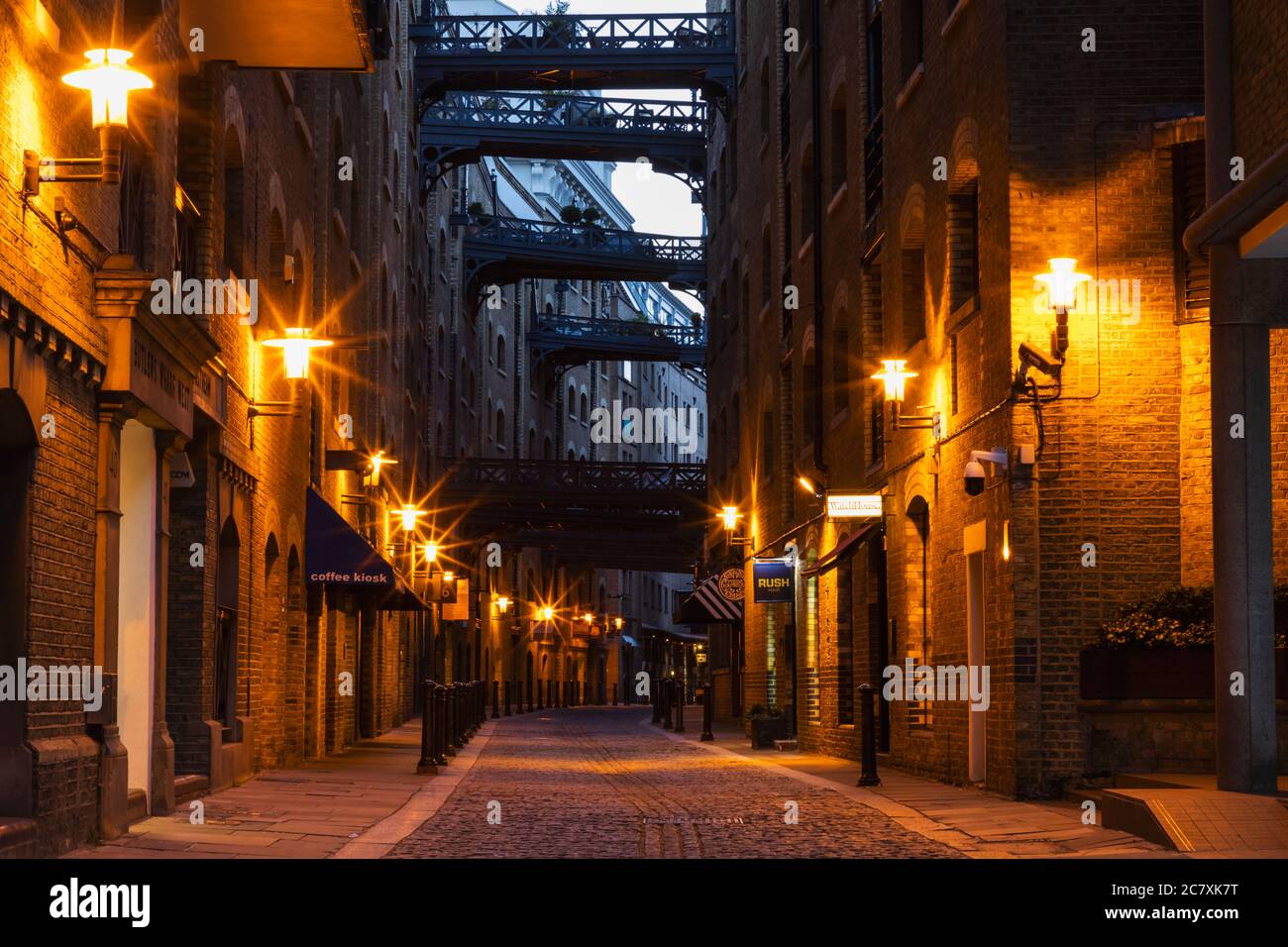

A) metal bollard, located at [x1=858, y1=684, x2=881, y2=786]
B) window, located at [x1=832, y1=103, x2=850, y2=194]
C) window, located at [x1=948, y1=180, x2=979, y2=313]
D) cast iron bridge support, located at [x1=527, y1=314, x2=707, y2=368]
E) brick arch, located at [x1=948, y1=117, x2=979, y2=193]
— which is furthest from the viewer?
cast iron bridge support, located at [x1=527, y1=314, x2=707, y2=368]

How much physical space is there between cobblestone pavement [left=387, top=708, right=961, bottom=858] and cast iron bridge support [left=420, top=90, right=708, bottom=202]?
22145 millimetres

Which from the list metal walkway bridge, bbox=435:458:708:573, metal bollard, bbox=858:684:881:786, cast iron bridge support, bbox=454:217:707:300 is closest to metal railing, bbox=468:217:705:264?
cast iron bridge support, bbox=454:217:707:300

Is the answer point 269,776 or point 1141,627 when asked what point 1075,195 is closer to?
point 1141,627

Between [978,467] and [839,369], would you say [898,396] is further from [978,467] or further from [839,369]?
[839,369]

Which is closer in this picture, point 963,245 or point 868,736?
point 868,736

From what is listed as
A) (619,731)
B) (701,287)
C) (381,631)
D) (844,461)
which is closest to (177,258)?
(844,461)

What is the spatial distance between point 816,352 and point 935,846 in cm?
1413

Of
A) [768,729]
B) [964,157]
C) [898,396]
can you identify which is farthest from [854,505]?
[768,729]

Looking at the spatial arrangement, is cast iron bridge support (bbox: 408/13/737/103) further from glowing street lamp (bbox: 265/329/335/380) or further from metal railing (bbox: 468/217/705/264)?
glowing street lamp (bbox: 265/329/335/380)

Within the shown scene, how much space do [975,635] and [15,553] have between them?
9.60 m

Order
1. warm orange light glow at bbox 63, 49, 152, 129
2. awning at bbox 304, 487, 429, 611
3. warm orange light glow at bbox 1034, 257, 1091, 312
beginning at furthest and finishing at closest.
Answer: awning at bbox 304, 487, 429, 611
warm orange light glow at bbox 1034, 257, 1091, 312
warm orange light glow at bbox 63, 49, 152, 129

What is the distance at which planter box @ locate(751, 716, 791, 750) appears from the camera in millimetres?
27981

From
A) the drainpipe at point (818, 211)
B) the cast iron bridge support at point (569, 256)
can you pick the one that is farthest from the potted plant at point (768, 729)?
the cast iron bridge support at point (569, 256)

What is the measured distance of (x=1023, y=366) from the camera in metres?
15.1
